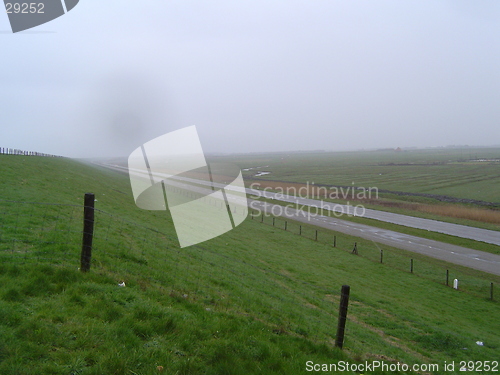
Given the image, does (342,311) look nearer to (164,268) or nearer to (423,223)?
(164,268)

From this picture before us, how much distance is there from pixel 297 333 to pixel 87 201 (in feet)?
16.0

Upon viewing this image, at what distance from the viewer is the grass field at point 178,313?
169 inches

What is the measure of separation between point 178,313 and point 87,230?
2.35 m

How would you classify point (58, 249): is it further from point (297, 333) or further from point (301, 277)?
point (301, 277)

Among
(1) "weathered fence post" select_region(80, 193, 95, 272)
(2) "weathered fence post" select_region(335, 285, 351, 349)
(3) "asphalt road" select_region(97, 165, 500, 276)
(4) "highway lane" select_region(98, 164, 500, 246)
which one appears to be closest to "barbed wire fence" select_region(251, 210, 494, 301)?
(3) "asphalt road" select_region(97, 165, 500, 276)

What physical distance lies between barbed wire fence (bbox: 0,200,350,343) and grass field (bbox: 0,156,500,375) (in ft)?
0.16

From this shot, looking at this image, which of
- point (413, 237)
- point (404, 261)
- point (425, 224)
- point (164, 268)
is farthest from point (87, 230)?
point (425, 224)

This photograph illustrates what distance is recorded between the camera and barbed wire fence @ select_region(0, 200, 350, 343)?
22.8ft

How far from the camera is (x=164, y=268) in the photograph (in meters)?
8.88

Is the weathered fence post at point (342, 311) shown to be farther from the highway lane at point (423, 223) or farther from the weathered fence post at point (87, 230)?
the highway lane at point (423, 223)

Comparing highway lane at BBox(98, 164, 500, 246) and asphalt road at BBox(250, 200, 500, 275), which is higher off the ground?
asphalt road at BBox(250, 200, 500, 275)

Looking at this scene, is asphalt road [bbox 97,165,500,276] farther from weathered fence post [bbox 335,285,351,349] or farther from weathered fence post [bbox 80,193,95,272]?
weathered fence post [bbox 80,193,95,272]

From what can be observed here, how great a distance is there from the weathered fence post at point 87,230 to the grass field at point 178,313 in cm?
29

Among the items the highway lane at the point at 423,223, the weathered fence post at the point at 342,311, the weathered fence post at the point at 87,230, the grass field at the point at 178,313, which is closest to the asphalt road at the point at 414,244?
the highway lane at the point at 423,223
